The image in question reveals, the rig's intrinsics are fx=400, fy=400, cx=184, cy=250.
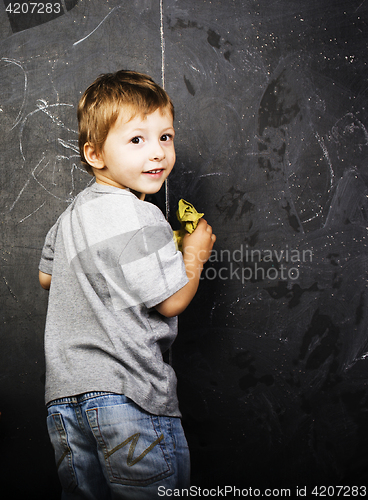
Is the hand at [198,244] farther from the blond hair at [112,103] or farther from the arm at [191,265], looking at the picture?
the blond hair at [112,103]

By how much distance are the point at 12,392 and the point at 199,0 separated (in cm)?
136

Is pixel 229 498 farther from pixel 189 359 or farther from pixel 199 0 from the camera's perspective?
pixel 199 0

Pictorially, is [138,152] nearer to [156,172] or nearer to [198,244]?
[156,172]

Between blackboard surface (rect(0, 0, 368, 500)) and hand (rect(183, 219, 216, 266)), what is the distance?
23 centimetres

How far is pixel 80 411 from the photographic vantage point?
773 mm

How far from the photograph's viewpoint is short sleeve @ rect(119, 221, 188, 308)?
29.7 inches

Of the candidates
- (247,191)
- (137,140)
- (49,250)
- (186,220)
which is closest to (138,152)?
(137,140)

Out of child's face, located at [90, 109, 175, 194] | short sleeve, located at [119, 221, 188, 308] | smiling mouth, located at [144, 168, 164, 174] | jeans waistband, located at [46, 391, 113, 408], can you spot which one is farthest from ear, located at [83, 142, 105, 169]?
jeans waistband, located at [46, 391, 113, 408]

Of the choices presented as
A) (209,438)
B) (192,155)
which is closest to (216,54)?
(192,155)

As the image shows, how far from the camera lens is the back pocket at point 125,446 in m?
0.75

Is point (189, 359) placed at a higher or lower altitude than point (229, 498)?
higher

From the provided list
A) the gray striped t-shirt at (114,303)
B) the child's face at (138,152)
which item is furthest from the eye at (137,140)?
the gray striped t-shirt at (114,303)

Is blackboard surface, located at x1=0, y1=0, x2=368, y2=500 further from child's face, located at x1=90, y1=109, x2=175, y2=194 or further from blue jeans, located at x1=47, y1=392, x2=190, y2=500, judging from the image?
blue jeans, located at x1=47, y1=392, x2=190, y2=500

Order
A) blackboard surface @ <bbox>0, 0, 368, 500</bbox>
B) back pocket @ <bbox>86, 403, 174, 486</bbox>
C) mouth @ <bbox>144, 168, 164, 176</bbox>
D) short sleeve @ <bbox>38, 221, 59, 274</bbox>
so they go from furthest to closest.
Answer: blackboard surface @ <bbox>0, 0, 368, 500</bbox>, short sleeve @ <bbox>38, 221, 59, 274</bbox>, mouth @ <bbox>144, 168, 164, 176</bbox>, back pocket @ <bbox>86, 403, 174, 486</bbox>
